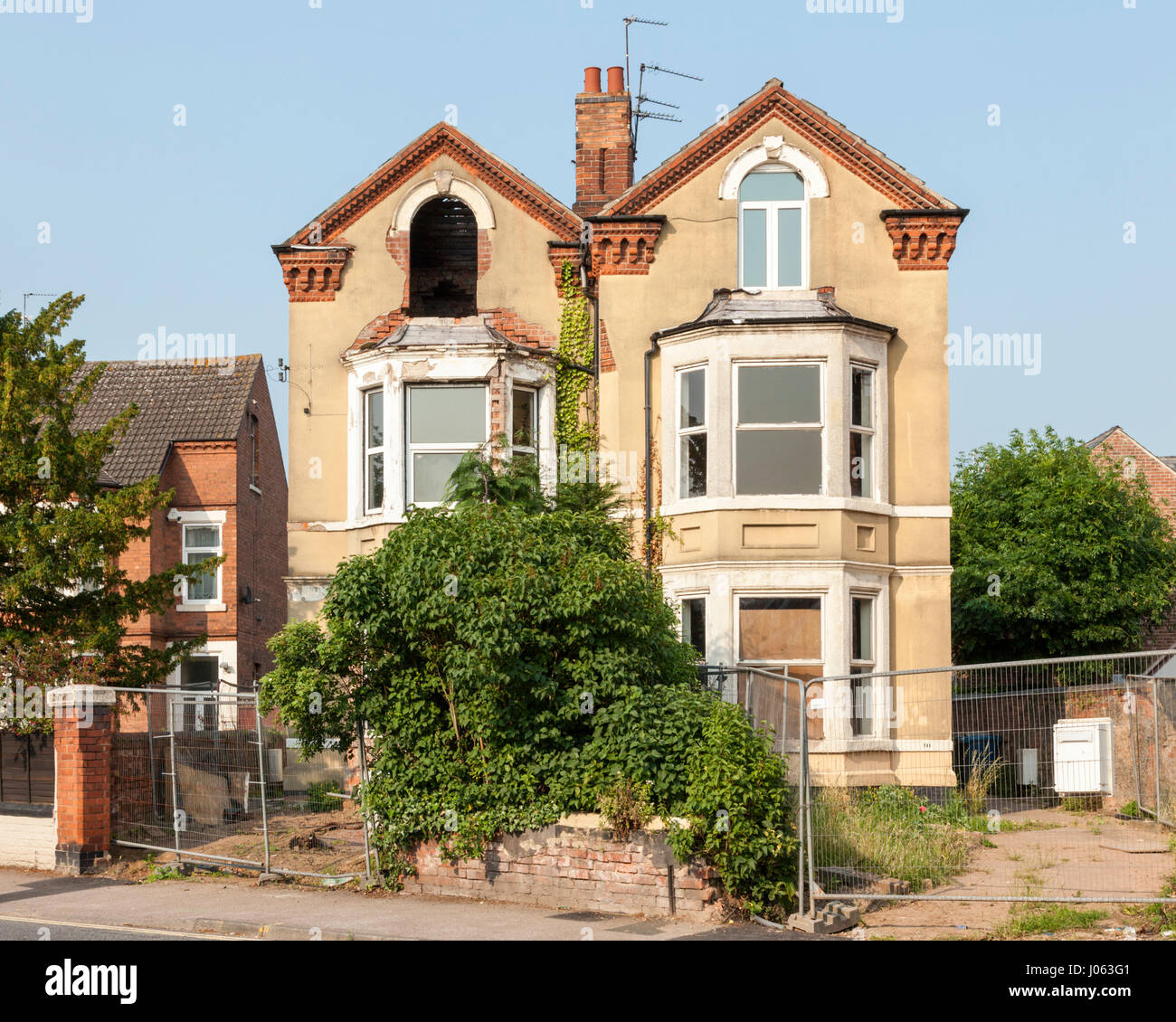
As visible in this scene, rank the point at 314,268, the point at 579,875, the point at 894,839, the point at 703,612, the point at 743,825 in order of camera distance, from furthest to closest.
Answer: the point at 314,268, the point at 703,612, the point at 894,839, the point at 579,875, the point at 743,825

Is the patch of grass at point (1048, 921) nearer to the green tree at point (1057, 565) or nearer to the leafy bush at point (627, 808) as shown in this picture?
the leafy bush at point (627, 808)

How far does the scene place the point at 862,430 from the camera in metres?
18.0

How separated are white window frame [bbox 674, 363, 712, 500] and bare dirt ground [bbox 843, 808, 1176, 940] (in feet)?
24.8

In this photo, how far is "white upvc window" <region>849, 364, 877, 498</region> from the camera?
58.9ft

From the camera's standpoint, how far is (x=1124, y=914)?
1038cm

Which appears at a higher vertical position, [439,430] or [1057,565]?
[439,430]

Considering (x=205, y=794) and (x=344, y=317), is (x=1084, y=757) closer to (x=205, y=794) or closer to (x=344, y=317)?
(x=205, y=794)

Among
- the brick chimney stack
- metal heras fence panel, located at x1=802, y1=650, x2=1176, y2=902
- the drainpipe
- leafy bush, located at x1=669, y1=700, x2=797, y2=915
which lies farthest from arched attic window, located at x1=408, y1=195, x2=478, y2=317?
leafy bush, located at x1=669, y1=700, x2=797, y2=915

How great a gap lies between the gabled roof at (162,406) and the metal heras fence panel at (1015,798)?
23.4 m

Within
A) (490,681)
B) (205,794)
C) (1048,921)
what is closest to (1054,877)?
(1048,921)

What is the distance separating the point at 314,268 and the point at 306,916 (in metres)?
11.3

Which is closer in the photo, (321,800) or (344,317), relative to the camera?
(321,800)
